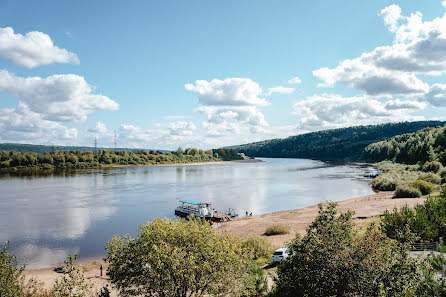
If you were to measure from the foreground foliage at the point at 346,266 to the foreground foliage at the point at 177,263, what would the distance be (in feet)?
9.06

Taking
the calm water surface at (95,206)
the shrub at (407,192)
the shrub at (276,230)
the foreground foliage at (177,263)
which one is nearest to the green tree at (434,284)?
the foreground foliage at (177,263)

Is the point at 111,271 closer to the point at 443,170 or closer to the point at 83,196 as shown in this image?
the point at 83,196

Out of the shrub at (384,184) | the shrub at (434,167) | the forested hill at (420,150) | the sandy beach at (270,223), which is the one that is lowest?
the sandy beach at (270,223)

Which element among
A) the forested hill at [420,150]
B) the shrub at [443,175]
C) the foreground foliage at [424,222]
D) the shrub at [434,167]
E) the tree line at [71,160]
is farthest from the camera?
the tree line at [71,160]

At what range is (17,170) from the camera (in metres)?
137

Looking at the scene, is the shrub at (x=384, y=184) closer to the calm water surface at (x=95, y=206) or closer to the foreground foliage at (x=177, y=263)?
the calm water surface at (x=95, y=206)

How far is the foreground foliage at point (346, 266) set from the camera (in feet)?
38.2

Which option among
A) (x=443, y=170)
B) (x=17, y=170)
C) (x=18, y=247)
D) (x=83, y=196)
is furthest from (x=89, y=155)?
(x=443, y=170)

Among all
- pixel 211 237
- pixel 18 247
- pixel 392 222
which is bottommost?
pixel 18 247

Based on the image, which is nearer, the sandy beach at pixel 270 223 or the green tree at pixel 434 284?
the green tree at pixel 434 284

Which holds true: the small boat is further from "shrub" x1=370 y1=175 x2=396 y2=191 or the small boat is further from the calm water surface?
"shrub" x1=370 y1=175 x2=396 y2=191

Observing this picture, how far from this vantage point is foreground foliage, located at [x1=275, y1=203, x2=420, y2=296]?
1165 centimetres

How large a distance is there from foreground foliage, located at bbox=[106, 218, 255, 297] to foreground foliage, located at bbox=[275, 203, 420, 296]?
2762 millimetres

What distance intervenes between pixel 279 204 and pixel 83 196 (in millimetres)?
42477
